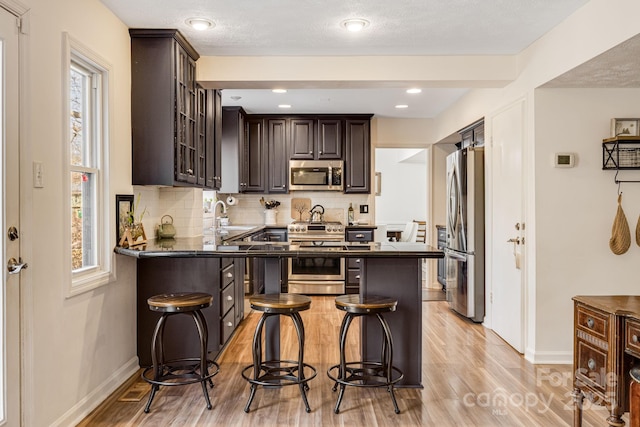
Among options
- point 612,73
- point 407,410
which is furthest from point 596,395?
point 612,73

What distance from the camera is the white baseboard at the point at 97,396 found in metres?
2.37

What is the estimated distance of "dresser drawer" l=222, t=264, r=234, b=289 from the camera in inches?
132

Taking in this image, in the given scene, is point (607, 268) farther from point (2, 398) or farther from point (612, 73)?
point (2, 398)

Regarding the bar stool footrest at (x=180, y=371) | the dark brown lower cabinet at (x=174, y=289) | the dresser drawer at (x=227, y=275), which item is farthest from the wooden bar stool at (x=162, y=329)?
the dresser drawer at (x=227, y=275)

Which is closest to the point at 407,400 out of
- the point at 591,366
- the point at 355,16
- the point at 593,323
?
the point at 591,366

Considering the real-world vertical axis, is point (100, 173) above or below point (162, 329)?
above

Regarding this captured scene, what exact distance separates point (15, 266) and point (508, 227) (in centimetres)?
354

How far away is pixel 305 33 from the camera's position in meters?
3.21

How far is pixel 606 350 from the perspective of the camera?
1900mm

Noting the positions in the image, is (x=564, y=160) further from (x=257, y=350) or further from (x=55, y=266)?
(x=55, y=266)

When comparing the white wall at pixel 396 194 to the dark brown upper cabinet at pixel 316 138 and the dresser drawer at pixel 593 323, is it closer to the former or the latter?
the dark brown upper cabinet at pixel 316 138

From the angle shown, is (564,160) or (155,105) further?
(564,160)

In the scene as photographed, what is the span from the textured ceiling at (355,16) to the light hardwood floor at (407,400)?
95.1 inches

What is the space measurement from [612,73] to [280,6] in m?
2.26
